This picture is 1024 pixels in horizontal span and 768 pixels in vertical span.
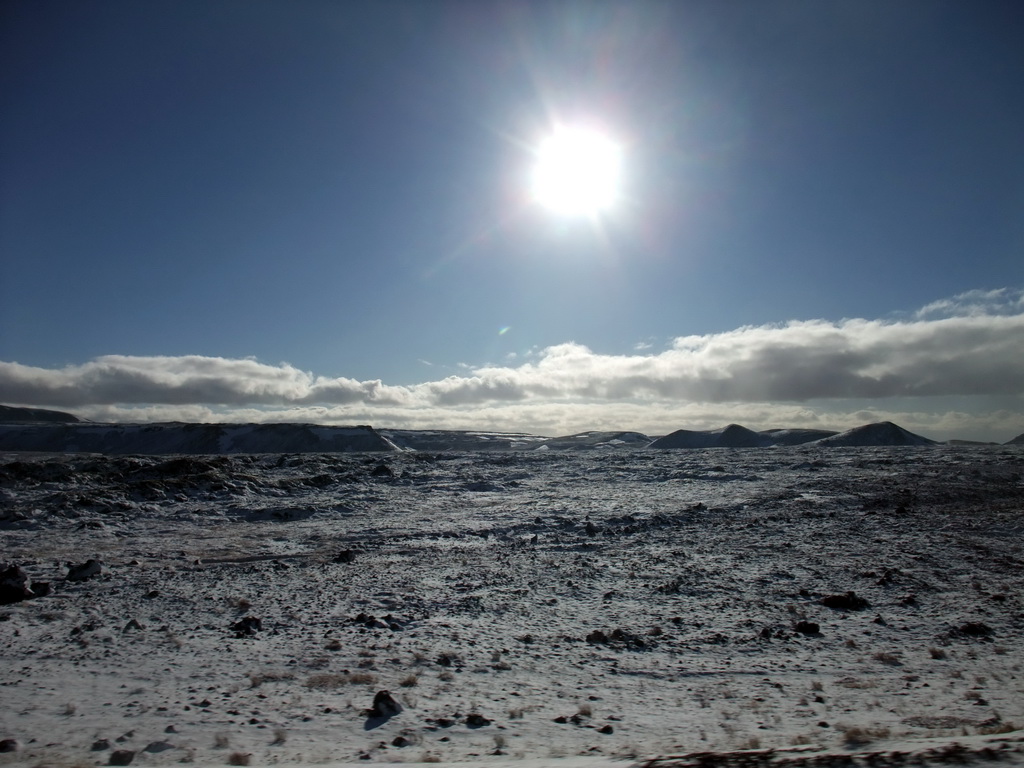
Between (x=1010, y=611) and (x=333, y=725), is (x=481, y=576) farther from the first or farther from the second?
(x=1010, y=611)

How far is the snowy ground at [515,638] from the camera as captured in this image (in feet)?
20.4

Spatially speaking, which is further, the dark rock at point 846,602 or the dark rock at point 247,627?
the dark rock at point 846,602

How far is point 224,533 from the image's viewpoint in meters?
20.9

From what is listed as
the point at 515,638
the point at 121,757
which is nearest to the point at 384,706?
the point at 121,757

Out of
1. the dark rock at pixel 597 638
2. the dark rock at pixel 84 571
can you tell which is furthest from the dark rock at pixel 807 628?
the dark rock at pixel 84 571

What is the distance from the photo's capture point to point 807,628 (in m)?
9.60

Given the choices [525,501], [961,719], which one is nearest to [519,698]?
[961,719]

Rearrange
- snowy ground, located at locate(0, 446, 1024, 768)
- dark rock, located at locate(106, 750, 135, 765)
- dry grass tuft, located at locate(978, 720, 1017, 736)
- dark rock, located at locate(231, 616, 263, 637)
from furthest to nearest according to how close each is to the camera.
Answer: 1. dark rock, located at locate(231, 616, 263, 637)
2. snowy ground, located at locate(0, 446, 1024, 768)
3. dry grass tuft, located at locate(978, 720, 1017, 736)
4. dark rock, located at locate(106, 750, 135, 765)

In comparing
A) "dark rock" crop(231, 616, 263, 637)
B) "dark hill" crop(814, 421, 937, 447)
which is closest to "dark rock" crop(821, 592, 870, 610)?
"dark rock" crop(231, 616, 263, 637)

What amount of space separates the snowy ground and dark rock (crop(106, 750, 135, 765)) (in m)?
0.16

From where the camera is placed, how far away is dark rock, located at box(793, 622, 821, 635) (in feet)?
31.3

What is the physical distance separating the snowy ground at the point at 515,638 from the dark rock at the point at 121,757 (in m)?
0.16

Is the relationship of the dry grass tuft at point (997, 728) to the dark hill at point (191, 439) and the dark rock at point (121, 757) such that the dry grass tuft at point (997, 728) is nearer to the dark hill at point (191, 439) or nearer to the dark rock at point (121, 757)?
the dark rock at point (121, 757)

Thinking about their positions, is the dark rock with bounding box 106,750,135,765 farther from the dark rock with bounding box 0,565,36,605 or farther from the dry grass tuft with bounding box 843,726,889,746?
the dark rock with bounding box 0,565,36,605
